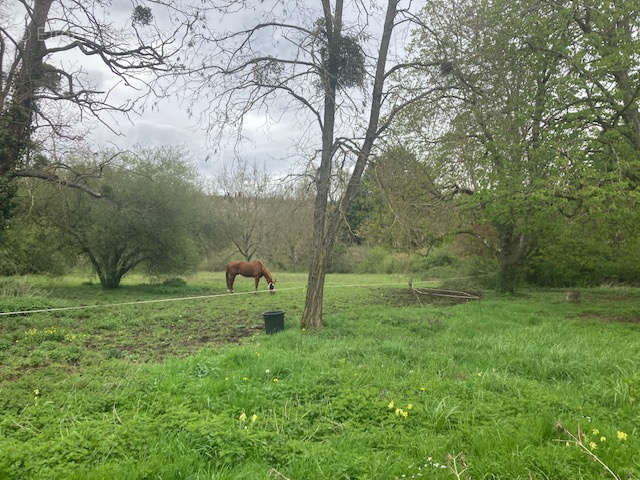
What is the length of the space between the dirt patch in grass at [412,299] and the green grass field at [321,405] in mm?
5192

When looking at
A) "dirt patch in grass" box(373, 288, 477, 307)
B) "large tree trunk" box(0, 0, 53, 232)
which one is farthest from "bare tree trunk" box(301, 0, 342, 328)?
"large tree trunk" box(0, 0, 53, 232)

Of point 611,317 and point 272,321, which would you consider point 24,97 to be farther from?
point 611,317

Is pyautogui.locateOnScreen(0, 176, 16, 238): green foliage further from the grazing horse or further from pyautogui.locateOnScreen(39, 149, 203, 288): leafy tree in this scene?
the grazing horse

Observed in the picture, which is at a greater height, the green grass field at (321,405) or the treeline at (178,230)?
the treeline at (178,230)

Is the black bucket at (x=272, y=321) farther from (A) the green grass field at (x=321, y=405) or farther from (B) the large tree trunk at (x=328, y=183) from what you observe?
(B) the large tree trunk at (x=328, y=183)

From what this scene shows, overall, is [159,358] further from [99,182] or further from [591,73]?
[99,182]

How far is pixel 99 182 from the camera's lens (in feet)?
51.1

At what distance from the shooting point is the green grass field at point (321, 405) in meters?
2.61

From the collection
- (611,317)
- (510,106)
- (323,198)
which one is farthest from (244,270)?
(611,317)

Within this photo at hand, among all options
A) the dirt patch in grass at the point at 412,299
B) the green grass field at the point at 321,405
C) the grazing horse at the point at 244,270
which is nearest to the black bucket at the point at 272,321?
the green grass field at the point at 321,405

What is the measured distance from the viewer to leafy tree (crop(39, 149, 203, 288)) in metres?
15.1

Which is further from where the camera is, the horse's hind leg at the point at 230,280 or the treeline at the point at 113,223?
the horse's hind leg at the point at 230,280

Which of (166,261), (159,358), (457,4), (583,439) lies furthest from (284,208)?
(166,261)

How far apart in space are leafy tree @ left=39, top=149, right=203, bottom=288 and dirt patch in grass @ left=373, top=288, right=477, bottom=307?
8805 millimetres
